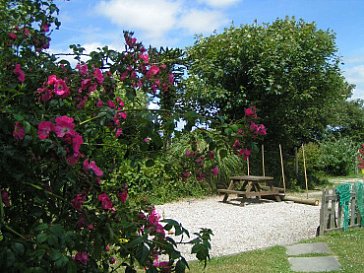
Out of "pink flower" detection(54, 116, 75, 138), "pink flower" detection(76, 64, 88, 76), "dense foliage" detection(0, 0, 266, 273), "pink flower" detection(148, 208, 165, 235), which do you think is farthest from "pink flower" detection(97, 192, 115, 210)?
"pink flower" detection(76, 64, 88, 76)

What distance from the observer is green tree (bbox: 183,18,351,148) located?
13.0m

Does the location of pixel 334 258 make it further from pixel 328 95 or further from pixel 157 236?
pixel 328 95

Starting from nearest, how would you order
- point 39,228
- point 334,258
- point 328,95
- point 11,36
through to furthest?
point 39,228
point 11,36
point 334,258
point 328,95

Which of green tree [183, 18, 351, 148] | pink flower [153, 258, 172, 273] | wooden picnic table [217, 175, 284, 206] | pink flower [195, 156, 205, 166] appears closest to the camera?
pink flower [153, 258, 172, 273]

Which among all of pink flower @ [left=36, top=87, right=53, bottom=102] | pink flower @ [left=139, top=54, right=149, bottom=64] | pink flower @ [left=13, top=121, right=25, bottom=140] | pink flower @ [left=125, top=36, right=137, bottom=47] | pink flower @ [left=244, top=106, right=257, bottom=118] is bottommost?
pink flower @ [left=13, top=121, right=25, bottom=140]

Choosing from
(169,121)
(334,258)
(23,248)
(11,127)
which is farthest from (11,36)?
(334,258)

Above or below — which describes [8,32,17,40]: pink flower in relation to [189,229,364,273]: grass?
above

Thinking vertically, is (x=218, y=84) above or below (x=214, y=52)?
below

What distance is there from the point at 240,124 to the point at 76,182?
679 millimetres

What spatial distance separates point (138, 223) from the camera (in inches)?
71.8

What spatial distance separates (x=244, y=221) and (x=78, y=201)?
271 inches

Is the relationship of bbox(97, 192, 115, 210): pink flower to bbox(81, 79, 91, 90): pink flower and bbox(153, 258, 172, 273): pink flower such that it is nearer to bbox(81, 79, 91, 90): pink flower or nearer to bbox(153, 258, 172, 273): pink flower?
bbox(153, 258, 172, 273): pink flower

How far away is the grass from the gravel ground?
1.23 feet

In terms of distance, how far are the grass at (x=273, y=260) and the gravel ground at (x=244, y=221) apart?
0.38 metres
